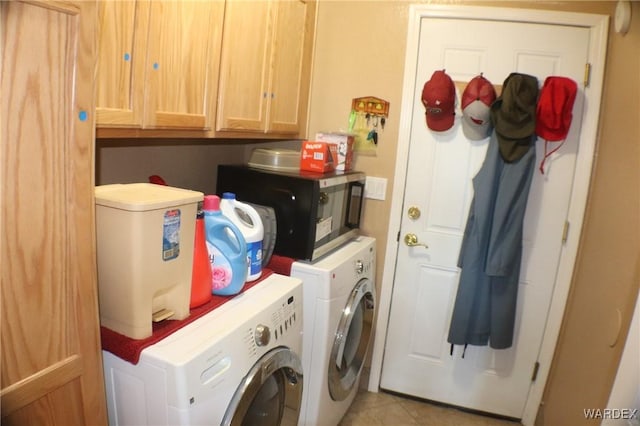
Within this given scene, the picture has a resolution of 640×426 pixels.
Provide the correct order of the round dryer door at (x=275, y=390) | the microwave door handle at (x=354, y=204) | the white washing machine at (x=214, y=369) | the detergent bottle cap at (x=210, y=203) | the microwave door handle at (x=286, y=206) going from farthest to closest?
1. the microwave door handle at (x=354, y=204)
2. the microwave door handle at (x=286, y=206)
3. the detergent bottle cap at (x=210, y=203)
4. the round dryer door at (x=275, y=390)
5. the white washing machine at (x=214, y=369)

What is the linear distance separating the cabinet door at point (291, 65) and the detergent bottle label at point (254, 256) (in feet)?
2.37

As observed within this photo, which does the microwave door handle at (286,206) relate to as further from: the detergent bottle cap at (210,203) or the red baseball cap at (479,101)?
the red baseball cap at (479,101)

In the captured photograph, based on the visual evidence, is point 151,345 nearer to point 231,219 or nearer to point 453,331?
point 231,219

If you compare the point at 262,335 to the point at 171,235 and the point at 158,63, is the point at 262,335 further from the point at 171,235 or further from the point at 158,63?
the point at 158,63

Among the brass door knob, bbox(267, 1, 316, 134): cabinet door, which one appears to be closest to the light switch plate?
the brass door knob

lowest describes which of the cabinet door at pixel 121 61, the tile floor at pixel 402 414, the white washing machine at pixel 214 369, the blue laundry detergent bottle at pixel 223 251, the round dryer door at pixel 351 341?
the tile floor at pixel 402 414

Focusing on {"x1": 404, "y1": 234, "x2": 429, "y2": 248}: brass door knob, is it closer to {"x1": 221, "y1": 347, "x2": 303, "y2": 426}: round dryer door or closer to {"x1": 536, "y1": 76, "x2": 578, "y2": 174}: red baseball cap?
{"x1": 536, "y1": 76, "x2": 578, "y2": 174}: red baseball cap

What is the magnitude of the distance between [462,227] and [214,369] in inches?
61.1

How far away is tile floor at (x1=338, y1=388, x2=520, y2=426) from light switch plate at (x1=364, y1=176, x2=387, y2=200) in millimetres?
1127

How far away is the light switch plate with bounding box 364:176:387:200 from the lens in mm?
2279

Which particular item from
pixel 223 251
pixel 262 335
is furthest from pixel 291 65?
pixel 262 335

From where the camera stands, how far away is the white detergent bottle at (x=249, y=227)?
4.66 feet

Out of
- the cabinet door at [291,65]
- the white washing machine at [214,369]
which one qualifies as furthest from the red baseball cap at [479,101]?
the white washing machine at [214,369]

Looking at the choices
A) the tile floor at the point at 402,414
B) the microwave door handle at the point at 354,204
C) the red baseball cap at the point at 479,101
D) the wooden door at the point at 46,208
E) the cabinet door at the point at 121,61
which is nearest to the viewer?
the wooden door at the point at 46,208
